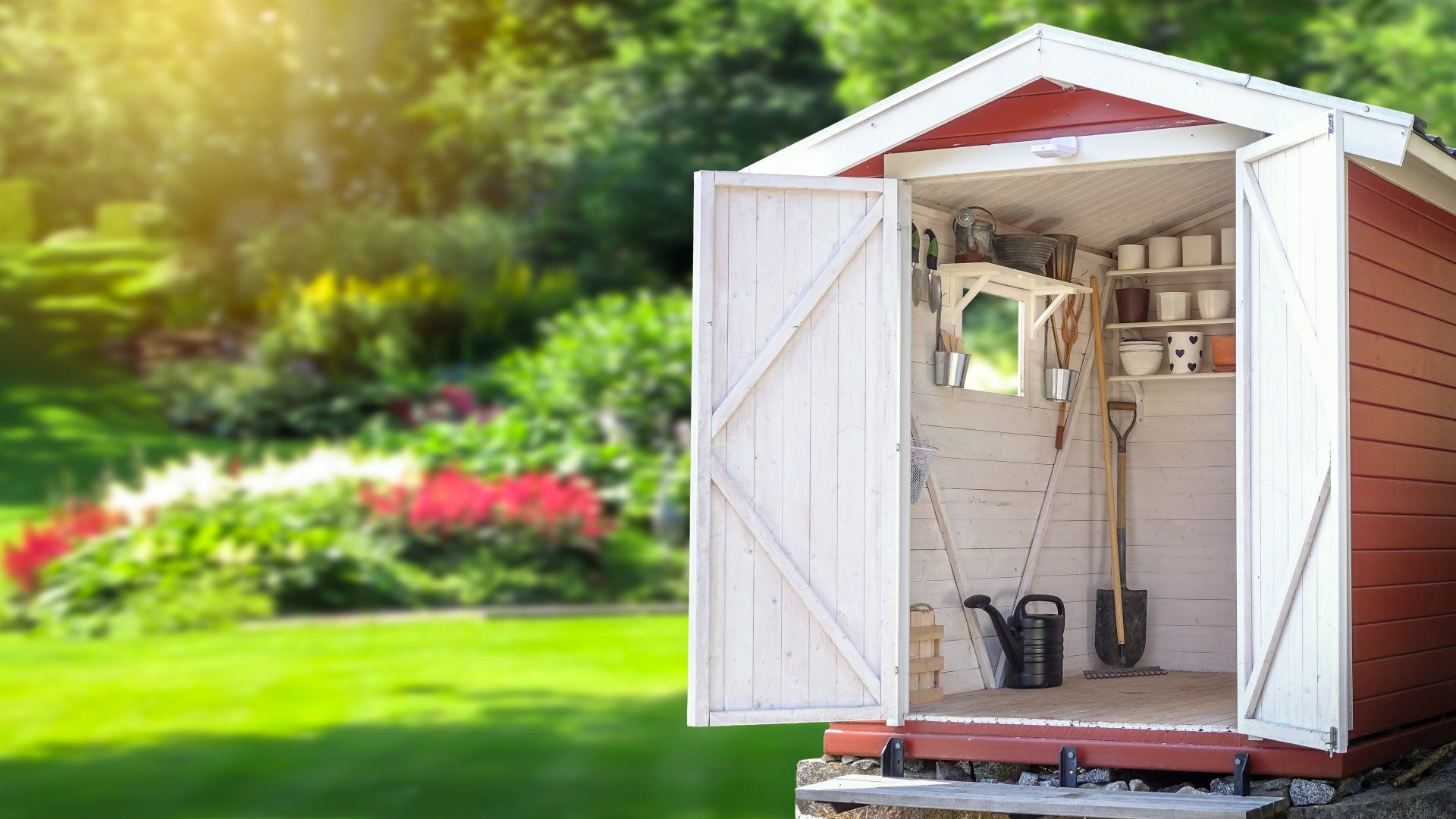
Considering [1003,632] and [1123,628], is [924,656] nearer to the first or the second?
[1003,632]

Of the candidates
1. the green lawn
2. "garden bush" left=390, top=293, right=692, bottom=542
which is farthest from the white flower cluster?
the green lawn

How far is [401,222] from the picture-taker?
1719 cm

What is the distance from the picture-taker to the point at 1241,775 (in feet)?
16.6

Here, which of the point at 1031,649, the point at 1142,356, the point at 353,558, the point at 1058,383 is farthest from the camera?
the point at 353,558

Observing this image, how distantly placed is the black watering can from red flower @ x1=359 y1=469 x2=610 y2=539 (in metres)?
5.65

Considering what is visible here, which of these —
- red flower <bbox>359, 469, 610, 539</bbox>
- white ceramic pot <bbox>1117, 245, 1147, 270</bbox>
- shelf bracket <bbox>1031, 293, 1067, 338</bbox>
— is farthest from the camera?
red flower <bbox>359, 469, 610, 539</bbox>

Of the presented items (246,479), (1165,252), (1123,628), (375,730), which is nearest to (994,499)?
(1123,628)

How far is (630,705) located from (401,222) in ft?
27.1

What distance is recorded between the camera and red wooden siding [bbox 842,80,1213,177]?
5.50 m

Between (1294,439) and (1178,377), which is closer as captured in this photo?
(1294,439)

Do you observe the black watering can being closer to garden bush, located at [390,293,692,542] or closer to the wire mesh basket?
the wire mesh basket

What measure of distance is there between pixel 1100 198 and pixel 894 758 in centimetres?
288

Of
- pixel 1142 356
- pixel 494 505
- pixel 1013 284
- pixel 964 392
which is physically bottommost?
pixel 494 505

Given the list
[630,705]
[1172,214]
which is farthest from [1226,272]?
[630,705]
